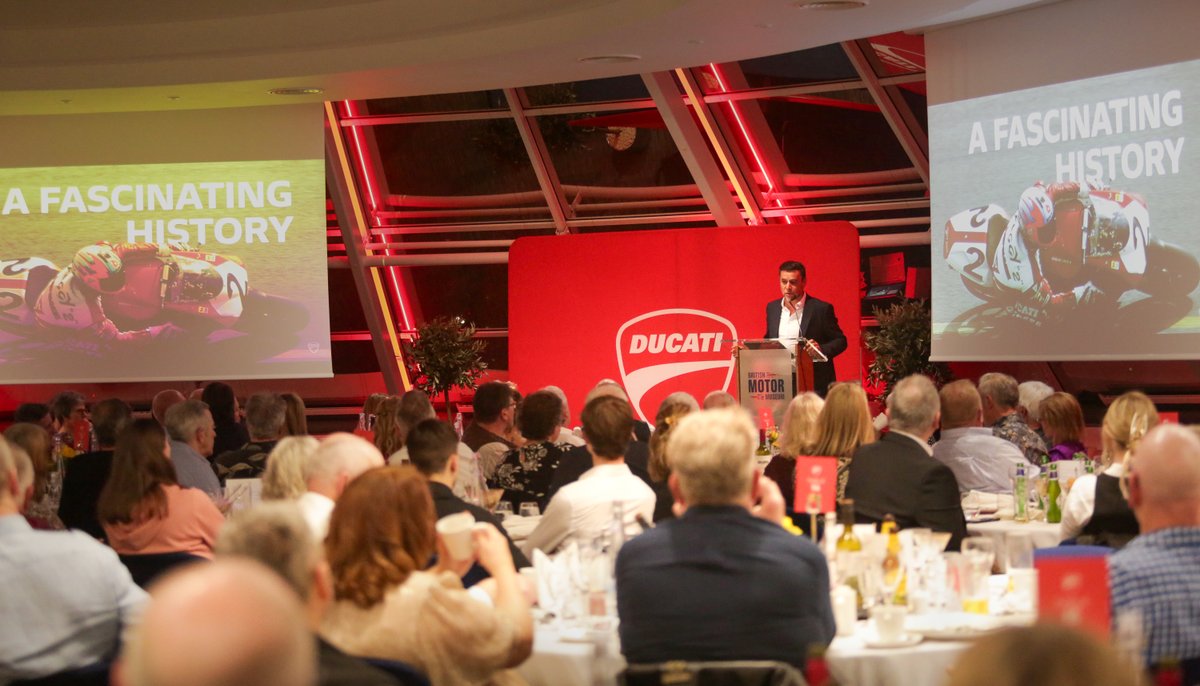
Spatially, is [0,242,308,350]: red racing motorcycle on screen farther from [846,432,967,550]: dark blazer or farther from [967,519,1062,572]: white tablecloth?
[846,432,967,550]: dark blazer

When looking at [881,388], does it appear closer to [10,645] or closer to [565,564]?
[565,564]

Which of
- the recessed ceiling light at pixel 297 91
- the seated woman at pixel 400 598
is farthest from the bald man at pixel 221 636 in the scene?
the recessed ceiling light at pixel 297 91

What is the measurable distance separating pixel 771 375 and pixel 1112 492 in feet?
16.0

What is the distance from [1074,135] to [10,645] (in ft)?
25.2

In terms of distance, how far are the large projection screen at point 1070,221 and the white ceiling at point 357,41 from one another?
2.79 ft

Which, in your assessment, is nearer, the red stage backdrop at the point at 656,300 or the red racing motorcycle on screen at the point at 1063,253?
the red racing motorcycle on screen at the point at 1063,253

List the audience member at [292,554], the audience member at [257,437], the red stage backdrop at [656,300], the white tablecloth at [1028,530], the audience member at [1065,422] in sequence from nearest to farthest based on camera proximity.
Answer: the audience member at [292,554]
the white tablecloth at [1028,530]
the audience member at [1065,422]
the audience member at [257,437]
the red stage backdrop at [656,300]

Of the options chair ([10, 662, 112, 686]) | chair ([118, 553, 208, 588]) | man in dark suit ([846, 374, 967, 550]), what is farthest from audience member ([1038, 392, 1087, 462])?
chair ([10, 662, 112, 686])

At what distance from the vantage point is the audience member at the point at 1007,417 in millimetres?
7250

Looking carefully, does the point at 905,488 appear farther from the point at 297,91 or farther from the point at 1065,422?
the point at 297,91

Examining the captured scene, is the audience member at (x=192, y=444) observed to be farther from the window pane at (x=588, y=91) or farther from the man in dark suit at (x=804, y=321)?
the window pane at (x=588, y=91)

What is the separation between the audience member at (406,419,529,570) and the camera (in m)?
4.43

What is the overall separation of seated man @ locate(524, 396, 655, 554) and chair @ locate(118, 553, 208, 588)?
1.27 metres

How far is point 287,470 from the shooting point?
452cm
